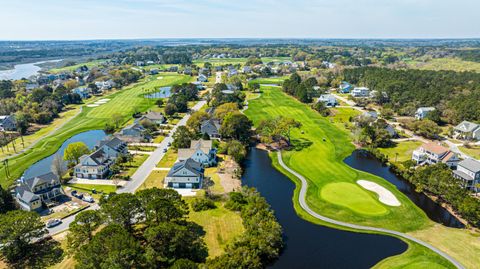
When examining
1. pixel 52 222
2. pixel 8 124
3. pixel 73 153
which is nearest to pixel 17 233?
pixel 52 222

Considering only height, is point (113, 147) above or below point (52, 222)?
above

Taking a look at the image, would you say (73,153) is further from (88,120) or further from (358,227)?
(358,227)

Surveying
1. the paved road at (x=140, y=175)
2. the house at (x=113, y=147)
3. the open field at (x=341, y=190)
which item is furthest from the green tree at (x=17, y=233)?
the open field at (x=341, y=190)

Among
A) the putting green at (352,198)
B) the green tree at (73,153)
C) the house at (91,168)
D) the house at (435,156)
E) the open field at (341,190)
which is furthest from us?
the green tree at (73,153)

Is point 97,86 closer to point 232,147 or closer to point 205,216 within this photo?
point 232,147

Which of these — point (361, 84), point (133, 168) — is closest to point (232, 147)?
point (133, 168)

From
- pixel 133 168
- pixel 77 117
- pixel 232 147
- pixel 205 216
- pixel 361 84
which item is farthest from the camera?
pixel 361 84

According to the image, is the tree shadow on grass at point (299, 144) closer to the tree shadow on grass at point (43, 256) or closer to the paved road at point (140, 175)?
the paved road at point (140, 175)
